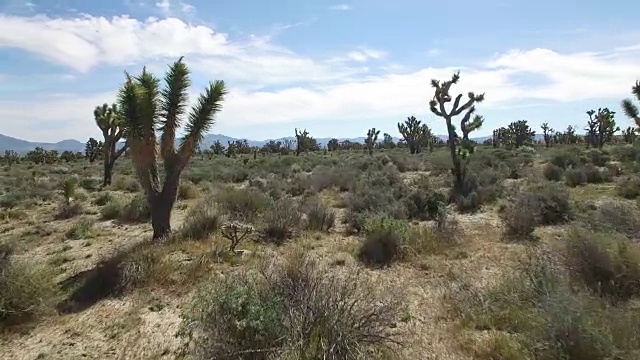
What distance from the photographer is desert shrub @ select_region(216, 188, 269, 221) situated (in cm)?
1328

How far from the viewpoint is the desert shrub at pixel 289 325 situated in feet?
16.1

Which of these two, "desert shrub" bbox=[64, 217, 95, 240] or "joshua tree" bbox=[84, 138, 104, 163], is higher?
"joshua tree" bbox=[84, 138, 104, 163]

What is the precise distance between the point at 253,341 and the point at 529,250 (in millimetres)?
6008

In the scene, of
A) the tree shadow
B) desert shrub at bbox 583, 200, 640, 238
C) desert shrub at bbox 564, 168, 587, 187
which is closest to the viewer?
the tree shadow

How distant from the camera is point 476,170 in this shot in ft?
72.3

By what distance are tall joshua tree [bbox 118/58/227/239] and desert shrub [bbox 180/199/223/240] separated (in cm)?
62

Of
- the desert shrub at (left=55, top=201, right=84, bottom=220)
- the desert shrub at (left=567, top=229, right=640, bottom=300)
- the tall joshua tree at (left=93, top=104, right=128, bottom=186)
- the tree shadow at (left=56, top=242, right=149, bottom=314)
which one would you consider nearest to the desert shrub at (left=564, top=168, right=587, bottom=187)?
the desert shrub at (left=567, top=229, right=640, bottom=300)

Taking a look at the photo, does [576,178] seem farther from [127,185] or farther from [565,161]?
[127,185]

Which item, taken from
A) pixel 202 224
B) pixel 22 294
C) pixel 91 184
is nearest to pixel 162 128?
pixel 202 224

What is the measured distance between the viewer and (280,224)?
11539 millimetres

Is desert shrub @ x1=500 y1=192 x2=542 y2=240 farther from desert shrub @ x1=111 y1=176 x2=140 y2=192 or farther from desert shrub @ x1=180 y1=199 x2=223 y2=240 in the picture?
desert shrub @ x1=111 y1=176 x2=140 y2=192

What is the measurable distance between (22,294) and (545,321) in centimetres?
709

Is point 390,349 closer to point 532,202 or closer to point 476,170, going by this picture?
point 532,202

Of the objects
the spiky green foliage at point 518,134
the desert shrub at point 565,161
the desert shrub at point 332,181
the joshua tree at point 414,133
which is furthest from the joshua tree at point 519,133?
the desert shrub at point 332,181
